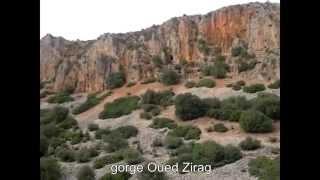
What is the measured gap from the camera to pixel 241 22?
4617 millimetres

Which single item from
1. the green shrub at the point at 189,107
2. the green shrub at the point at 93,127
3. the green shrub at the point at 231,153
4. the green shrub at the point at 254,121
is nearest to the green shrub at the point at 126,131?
the green shrub at the point at 93,127

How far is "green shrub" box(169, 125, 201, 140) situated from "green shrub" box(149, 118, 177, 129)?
39mm

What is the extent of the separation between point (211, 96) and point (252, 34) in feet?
2.26

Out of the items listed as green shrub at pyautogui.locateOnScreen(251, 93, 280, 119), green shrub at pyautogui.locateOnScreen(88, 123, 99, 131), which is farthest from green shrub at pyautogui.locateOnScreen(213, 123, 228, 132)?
green shrub at pyautogui.locateOnScreen(88, 123, 99, 131)

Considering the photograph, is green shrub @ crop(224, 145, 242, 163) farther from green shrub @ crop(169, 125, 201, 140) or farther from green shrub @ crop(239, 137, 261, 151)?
green shrub @ crop(169, 125, 201, 140)

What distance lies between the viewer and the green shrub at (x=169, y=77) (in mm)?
4141

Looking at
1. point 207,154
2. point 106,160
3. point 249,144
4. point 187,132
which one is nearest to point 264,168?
point 249,144

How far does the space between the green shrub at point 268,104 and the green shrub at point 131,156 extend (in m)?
0.98

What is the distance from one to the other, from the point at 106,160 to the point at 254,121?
44.6 inches

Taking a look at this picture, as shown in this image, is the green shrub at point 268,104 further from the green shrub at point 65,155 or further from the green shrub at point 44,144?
the green shrub at point 44,144

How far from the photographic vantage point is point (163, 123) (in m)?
4.14
